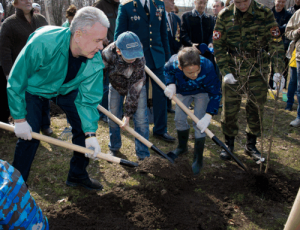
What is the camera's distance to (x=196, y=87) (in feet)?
11.3

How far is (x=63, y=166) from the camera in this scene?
145 inches

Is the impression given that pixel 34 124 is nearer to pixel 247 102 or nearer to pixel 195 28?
pixel 247 102

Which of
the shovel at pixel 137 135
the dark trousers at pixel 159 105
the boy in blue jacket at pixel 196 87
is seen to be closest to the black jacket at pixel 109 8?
the dark trousers at pixel 159 105

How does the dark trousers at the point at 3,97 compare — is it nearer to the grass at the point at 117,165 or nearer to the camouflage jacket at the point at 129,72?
the grass at the point at 117,165

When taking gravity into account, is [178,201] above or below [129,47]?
below

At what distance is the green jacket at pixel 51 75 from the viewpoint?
2.28m

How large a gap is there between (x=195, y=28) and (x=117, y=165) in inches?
148

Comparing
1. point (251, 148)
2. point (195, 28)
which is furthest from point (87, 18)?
point (195, 28)

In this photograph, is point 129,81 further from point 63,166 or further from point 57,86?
point 63,166

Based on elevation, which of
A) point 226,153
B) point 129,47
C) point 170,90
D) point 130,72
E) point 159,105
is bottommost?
point 226,153

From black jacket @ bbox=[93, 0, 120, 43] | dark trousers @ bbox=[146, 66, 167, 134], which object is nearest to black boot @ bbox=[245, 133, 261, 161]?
dark trousers @ bbox=[146, 66, 167, 134]

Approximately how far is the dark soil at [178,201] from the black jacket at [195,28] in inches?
137

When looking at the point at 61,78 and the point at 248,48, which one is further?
the point at 248,48

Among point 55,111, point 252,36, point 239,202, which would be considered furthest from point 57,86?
point 55,111
